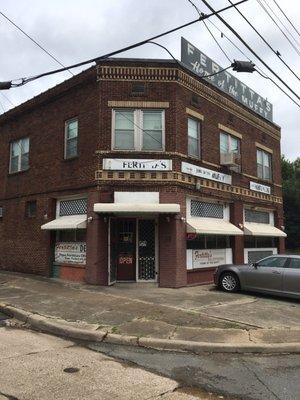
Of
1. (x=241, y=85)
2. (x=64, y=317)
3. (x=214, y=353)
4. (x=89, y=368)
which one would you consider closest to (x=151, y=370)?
(x=89, y=368)

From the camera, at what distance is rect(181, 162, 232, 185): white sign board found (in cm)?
1565

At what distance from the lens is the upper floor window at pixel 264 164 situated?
21.0 m

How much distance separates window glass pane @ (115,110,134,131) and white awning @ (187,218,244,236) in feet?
12.5

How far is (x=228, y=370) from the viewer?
22.3 feet

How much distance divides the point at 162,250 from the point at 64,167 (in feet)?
16.1

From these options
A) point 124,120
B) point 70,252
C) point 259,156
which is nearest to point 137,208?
point 124,120

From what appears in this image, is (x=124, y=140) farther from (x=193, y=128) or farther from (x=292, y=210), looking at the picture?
(x=292, y=210)

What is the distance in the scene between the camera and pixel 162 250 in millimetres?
15008

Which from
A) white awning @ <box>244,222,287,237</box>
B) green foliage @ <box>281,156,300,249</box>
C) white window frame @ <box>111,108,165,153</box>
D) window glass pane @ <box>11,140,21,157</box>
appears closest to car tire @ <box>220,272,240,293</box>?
white awning @ <box>244,222,287,237</box>

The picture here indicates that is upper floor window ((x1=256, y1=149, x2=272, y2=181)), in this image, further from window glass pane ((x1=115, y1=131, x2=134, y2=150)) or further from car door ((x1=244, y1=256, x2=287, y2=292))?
car door ((x1=244, y1=256, x2=287, y2=292))

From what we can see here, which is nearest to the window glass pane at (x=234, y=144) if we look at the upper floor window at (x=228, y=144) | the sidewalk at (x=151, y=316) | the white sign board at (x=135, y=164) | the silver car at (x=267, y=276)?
the upper floor window at (x=228, y=144)

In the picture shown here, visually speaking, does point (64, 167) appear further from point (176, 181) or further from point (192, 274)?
point (192, 274)

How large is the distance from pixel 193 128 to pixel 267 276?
6.12m

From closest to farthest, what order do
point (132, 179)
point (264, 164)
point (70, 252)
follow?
point (132, 179) < point (70, 252) < point (264, 164)
